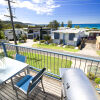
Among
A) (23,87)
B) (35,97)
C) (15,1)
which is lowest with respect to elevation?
(35,97)

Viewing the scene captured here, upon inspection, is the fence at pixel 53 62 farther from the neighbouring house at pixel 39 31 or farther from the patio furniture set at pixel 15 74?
the neighbouring house at pixel 39 31

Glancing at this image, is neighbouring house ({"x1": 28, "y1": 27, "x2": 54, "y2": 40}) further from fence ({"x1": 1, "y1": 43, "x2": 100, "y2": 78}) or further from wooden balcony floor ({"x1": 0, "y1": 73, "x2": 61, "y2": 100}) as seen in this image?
wooden balcony floor ({"x1": 0, "y1": 73, "x2": 61, "y2": 100})

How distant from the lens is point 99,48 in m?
15.9

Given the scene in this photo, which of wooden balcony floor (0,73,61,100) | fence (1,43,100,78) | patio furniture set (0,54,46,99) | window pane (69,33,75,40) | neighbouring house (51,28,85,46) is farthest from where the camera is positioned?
window pane (69,33,75,40)

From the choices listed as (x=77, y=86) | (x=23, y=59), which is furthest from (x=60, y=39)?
(x=77, y=86)

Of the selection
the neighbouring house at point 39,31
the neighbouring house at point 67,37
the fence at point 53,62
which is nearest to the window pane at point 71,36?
the neighbouring house at point 67,37

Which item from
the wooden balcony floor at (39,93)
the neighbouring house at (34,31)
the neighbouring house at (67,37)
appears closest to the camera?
the wooden balcony floor at (39,93)

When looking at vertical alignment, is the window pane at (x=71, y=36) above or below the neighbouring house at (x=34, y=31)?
→ below


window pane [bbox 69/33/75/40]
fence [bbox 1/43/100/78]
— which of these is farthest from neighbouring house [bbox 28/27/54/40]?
fence [bbox 1/43/100/78]

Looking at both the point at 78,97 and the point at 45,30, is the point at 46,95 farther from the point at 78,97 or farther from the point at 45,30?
the point at 45,30

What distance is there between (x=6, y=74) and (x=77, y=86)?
5.45 feet

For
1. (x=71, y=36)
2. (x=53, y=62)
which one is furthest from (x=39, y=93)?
(x=71, y=36)

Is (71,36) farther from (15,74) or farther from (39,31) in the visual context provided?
(15,74)

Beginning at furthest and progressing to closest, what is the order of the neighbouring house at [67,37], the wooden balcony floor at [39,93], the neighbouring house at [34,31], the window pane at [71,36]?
the neighbouring house at [34,31]
the window pane at [71,36]
the neighbouring house at [67,37]
the wooden balcony floor at [39,93]
